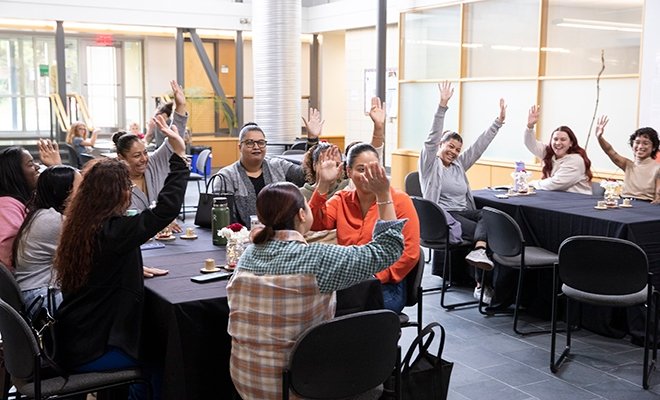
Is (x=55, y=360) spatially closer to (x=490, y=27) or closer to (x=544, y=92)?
(x=544, y=92)

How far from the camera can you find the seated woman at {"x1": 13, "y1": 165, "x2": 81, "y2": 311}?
3098 millimetres

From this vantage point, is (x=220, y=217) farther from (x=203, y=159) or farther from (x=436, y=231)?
(x=203, y=159)

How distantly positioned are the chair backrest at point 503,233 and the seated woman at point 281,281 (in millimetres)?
2433

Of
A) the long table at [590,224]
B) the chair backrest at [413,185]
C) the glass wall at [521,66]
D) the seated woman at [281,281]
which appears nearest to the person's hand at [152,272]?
the seated woman at [281,281]

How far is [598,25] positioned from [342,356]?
21.9ft

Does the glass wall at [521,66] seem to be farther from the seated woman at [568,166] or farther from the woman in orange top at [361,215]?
the woman in orange top at [361,215]

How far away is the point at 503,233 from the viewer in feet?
15.9

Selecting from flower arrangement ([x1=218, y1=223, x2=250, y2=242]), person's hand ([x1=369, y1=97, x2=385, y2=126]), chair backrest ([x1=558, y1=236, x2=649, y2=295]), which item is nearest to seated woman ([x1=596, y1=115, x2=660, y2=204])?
chair backrest ([x1=558, y1=236, x2=649, y2=295])

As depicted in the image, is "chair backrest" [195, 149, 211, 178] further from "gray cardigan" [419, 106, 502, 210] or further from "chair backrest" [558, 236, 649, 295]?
"chair backrest" [558, 236, 649, 295]

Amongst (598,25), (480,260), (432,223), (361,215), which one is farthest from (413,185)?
(598,25)

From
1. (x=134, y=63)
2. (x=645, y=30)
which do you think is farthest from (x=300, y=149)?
(x=134, y=63)

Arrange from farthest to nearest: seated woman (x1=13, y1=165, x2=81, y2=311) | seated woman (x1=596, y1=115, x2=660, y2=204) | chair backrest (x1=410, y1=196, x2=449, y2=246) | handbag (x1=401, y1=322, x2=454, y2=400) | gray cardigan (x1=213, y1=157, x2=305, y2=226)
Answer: seated woman (x1=596, y1=115, x2=660, y2=204) → chair backrest (x1=410, y1=196, x2=449, y2=246) → gray cardigan (x1=213, y1=157, x2=305, y2=226) → seated woman (x1=13, y1=165, x2=81, y2=311) → handbag (x1=401, y1=322, x2=454, y2=400)

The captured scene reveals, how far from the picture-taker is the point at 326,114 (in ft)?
52.2

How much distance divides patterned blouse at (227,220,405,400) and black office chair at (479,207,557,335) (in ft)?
8.06
